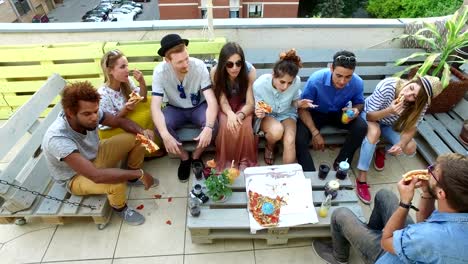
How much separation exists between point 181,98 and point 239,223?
1466 mm

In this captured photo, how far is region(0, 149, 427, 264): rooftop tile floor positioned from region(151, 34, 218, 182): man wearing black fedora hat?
62 centimetres

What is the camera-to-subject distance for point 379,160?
3.32 meters

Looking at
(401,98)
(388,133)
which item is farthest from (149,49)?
(388,133)

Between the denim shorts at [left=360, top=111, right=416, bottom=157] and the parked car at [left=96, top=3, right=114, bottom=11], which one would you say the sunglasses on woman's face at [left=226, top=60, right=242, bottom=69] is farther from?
the parked car at [left=96, top=3, right=114, bottom=11]

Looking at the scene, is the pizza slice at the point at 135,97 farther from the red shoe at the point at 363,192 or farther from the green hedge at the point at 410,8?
the green hedge at the point at 410,8

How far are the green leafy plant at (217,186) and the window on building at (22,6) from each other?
27107 millimetres

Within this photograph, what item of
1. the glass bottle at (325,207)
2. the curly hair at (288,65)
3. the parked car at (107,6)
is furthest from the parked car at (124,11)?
the glass bottle at (325,207)

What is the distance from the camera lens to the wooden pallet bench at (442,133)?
10.7ft

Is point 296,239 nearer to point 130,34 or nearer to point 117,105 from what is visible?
point 117,105

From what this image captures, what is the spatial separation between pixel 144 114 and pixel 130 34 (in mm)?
1399

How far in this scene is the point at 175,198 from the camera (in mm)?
3045

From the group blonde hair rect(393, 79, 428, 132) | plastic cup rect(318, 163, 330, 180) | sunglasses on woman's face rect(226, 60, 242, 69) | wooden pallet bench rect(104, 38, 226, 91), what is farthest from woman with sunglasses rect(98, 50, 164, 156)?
blonde hair rect(393, 79, 428, 132)

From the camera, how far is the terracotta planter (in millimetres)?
3490

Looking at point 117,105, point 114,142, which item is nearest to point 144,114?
point 117,105
